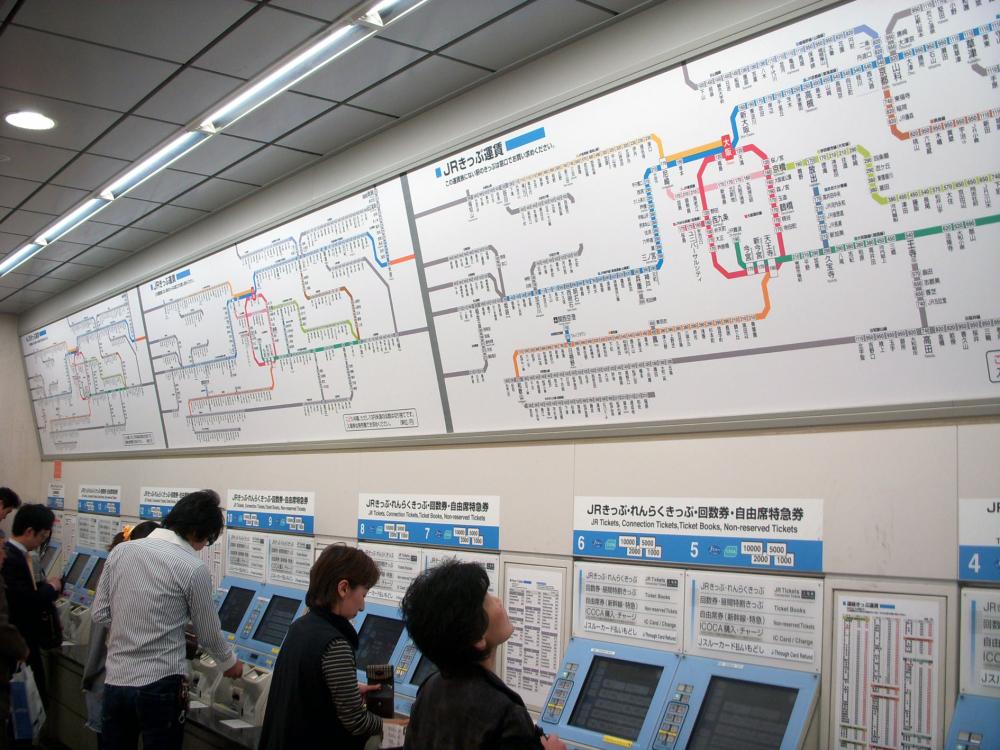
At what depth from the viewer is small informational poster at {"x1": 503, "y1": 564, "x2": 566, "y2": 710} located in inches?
116

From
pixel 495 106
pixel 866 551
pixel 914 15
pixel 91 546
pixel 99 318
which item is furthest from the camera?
pixel 91 546

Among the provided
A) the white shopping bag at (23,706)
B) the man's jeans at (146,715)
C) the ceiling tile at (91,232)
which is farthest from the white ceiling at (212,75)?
the white shopping bag at (23,706)

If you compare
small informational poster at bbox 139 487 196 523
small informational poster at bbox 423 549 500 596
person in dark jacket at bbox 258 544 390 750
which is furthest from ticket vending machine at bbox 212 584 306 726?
small informational poster at bbox 139 487 196 523

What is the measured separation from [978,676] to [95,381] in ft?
20.2

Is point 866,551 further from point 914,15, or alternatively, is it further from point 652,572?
point 914,15

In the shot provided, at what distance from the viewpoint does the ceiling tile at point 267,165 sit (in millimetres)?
3996

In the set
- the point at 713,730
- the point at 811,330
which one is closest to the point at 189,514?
the point at 713,730

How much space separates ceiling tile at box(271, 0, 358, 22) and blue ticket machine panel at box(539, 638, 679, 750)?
2.15 m

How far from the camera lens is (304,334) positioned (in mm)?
4227

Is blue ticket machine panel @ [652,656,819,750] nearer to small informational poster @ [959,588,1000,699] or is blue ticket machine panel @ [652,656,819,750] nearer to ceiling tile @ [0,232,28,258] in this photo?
small informational poster @ [959,588,1000,699]

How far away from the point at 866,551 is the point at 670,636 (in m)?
0.66

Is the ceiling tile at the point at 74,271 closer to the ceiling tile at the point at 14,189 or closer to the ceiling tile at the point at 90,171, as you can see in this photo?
the ceiling tile at the point at 14,189

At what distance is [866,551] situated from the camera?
2268mm

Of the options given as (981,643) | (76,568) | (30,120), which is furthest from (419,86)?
(76,568)
